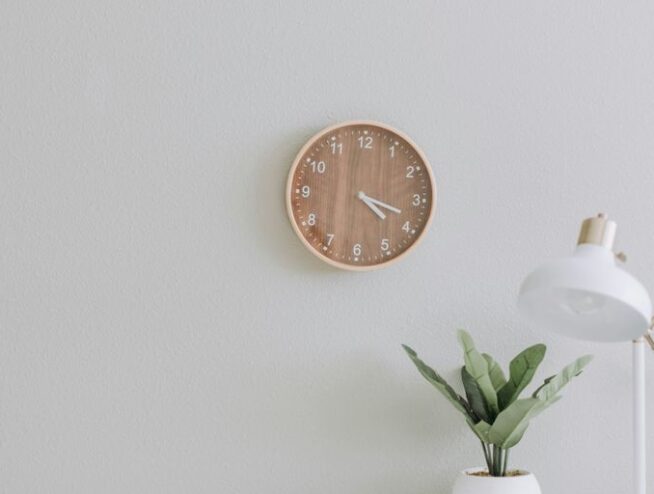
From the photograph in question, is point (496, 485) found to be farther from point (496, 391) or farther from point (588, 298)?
point (588, 298)

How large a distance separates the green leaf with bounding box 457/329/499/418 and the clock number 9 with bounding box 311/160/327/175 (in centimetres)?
42

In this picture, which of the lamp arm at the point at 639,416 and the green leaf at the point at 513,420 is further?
the lamp arm at the point at 639,416

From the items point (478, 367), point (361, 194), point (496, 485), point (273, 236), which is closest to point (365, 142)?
point (361, 194)

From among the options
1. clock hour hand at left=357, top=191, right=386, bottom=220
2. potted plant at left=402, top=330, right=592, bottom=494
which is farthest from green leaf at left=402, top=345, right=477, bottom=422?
clock hour hand at left=357, top=191, right=386, bottom=220

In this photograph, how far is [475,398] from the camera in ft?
5.83

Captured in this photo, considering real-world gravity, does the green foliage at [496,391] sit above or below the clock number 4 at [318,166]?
below

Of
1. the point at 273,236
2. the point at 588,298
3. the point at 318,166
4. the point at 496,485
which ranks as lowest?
the point at 496,485

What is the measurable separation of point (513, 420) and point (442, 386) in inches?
5.5

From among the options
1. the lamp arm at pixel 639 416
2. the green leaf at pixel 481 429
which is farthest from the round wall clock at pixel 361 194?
the lamp arm at pixel 639 416

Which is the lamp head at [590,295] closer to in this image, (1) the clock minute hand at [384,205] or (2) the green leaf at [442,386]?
(2) the green leaf at [442,386]

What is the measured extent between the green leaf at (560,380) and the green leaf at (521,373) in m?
0.03

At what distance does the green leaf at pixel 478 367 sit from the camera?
174 cm

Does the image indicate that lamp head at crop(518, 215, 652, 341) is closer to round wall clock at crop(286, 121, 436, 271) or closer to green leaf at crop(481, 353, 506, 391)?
green leaf at crop(481, 353, 506, 391)

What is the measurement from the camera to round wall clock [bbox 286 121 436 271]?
72.9 inches
